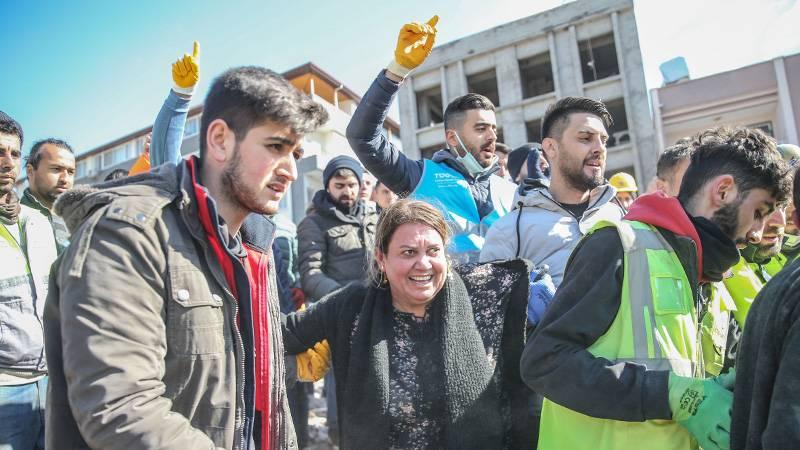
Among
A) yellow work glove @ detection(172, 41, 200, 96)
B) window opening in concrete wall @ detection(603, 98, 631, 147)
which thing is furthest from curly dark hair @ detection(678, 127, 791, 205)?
window opening in concrete wall @ detection(603, 98, 631, 147)

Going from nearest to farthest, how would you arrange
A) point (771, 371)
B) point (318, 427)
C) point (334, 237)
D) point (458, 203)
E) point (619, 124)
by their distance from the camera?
point (771, 371) → point (458, 203) → point (334, 237) → point (318, 427) → point (619, 124)

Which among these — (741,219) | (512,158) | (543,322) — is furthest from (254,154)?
(512,158)

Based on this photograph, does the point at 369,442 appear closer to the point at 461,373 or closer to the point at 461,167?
the point at 461,373

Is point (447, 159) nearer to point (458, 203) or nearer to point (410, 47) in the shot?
point (458, 203)

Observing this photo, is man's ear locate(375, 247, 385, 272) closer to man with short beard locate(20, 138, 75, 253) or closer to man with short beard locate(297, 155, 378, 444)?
man with short beard locate(297, 155, 378, 444)

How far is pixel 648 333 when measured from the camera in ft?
5.83

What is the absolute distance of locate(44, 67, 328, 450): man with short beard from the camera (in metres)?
1.31

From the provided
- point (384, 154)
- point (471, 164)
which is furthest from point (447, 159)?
point (384, 154)

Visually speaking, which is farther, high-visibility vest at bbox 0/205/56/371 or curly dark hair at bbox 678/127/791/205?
high-visibility vest at bbox 0/205/56/371

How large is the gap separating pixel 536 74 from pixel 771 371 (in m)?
27.4

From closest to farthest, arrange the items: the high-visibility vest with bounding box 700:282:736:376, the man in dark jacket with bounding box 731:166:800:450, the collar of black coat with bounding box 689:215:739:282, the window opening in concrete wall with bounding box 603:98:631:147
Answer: the man in dark jacket with bounding box 731:166:800:450
the collar of black coat with bounding box 689:215:739:282
the high-visibility vest with bounding box 700:282:736:376
the window opening in concrete wall with bounding box 603:98:631:147

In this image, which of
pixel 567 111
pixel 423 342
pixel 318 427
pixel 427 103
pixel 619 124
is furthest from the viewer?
pixel 427 103

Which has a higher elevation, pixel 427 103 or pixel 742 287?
pixel 427 103

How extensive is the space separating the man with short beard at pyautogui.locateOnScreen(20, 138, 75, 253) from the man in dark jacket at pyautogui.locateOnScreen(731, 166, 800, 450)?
3543 millimetres
